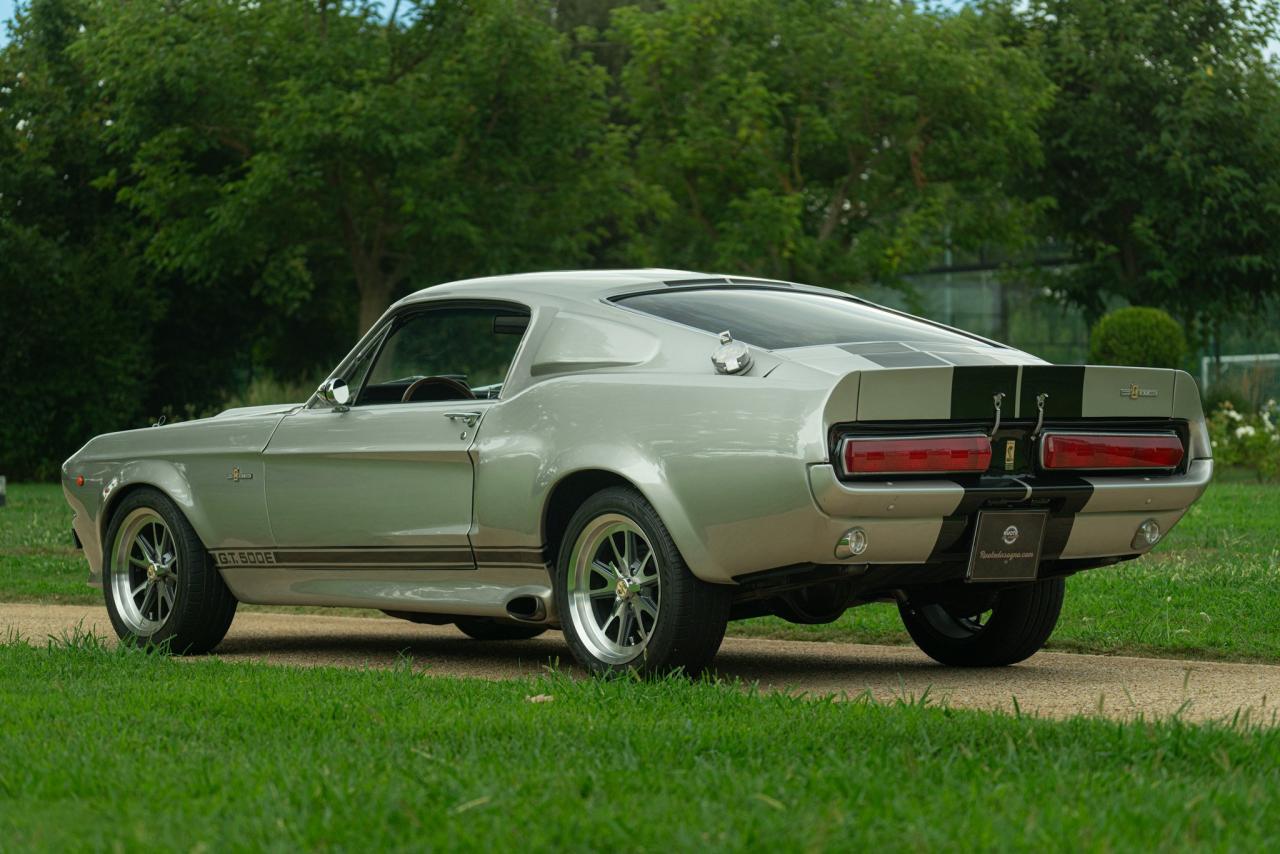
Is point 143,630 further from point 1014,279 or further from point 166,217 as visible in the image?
point 1014,279

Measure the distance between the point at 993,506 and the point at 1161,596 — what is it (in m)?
3.66

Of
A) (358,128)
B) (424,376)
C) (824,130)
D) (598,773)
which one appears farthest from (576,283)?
(824,130)

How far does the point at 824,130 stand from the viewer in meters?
29.5

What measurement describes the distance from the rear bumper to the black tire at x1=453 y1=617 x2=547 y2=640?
124 inches

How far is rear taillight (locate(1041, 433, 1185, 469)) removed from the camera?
6.68 m

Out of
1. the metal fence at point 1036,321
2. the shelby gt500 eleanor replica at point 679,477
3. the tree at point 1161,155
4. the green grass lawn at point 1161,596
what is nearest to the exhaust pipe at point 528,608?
the shelby gt500 eleanor replica at point 679,477

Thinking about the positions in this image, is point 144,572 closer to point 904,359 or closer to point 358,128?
point 904,359

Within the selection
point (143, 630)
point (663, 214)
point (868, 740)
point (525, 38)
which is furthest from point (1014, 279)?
point (868, 740)

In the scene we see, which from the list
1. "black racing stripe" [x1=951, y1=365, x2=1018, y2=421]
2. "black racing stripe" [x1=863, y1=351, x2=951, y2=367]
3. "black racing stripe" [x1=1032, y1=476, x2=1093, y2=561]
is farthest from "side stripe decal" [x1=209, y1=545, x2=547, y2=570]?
"black racing stripe" [x1=1032, y1=476, x2=1093, y2=561]

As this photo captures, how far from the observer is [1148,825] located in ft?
12.8

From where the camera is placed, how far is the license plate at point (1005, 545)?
6543mm

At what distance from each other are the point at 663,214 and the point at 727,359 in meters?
23.4

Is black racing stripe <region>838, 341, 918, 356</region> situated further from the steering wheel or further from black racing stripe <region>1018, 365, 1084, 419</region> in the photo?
the steering wheel

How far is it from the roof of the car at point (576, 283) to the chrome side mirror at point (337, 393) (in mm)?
474
